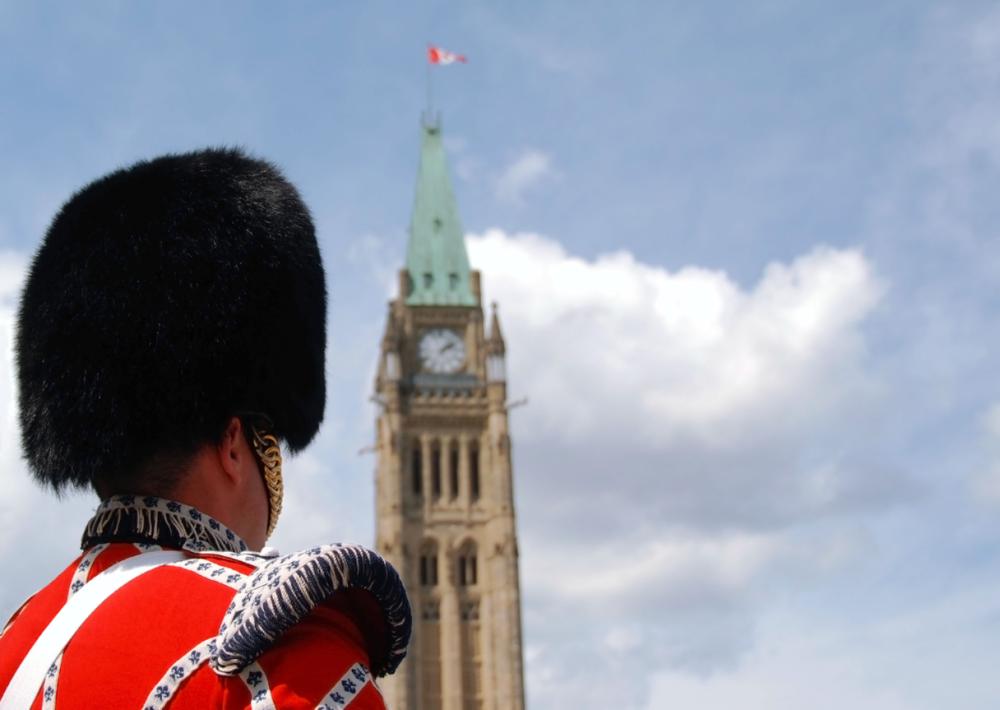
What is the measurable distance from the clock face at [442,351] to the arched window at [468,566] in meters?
7.99

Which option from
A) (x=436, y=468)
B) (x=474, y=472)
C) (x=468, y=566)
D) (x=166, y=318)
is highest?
(x=436, y=468)

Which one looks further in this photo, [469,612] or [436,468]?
[436,468]

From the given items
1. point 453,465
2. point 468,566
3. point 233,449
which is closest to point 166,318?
point 233,449

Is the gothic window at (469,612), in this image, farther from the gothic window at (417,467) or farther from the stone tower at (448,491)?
the gothic window at (417,467)

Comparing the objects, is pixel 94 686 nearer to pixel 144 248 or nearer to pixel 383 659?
pixel 383 659

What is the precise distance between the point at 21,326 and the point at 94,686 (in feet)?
4.55

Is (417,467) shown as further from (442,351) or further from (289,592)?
(289,592)

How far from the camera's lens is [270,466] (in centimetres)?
319

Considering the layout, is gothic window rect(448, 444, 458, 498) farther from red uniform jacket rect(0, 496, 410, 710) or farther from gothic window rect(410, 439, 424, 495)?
red uniform jacket rect(0, 496, 410, 710)

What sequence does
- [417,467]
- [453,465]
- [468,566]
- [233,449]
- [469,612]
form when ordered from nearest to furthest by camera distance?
[233,449] < [469,612] < [468,566] < [417,467] < [453,465]

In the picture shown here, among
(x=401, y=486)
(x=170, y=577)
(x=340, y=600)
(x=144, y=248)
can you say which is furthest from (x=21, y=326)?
(x=401, y=486)

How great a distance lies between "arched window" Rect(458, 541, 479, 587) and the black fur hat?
180 ft

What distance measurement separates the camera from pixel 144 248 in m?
3.23

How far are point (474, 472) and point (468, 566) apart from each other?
159 inches
